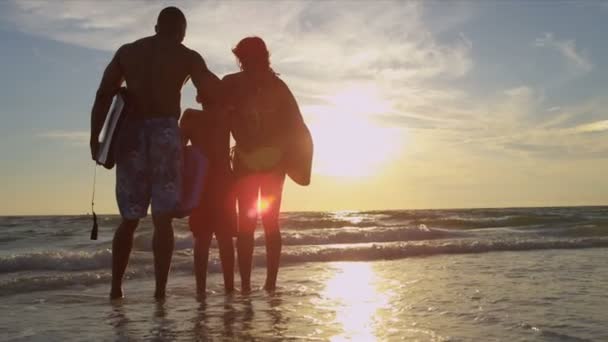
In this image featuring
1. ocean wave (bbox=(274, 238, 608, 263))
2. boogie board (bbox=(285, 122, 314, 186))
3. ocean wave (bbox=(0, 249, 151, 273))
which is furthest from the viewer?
ocean wave (bbox=(274, 238, 608, 263))

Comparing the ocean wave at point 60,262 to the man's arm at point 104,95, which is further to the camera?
the ocean wave at point 60,262

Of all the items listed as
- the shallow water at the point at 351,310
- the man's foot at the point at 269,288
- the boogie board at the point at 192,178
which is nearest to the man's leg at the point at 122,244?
the shallow water at the point at 351,310

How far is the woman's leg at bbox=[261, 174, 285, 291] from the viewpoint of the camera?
193 inches

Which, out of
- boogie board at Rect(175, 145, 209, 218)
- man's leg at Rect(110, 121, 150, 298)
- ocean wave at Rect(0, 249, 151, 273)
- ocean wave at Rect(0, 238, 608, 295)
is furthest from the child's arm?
ocean wave at Rect(0, 249, 151, 273)

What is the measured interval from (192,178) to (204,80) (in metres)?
0.74

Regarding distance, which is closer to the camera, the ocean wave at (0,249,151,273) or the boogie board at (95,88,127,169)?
the boogie board at (95,88,127,169)

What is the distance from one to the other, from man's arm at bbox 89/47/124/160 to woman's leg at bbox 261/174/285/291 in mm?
1386

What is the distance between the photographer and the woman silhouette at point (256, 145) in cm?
484

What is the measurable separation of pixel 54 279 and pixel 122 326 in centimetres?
261

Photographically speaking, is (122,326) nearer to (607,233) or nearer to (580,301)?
(580,301)

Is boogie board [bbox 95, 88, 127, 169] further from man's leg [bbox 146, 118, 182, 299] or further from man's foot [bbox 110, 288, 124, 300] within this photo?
man's foot [bbox 110, 288, 124, 300]

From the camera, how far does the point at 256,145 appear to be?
484cm

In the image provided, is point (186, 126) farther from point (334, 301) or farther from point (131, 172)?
point (334, 301)

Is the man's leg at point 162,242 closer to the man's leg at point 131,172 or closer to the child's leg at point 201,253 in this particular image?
the man's leg at point 131,172
